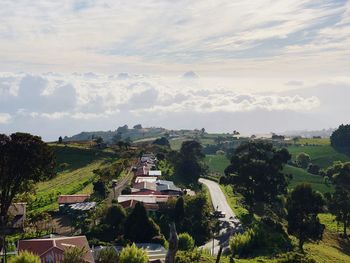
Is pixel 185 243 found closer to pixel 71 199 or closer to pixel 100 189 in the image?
pixel 71 199

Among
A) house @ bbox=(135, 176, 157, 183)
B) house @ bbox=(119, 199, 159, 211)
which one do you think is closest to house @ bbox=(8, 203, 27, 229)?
house @ bbox=(119, 199, 159, 211)

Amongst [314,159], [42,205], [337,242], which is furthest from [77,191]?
[314,159]

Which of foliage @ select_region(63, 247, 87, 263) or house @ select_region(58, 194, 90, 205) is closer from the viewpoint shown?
foliage @ select_region(63, 247, 87, 263)

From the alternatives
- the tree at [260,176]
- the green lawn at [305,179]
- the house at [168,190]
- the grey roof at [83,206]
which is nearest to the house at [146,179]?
the house at [168,190]

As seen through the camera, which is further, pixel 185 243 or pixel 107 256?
pixel 185 243

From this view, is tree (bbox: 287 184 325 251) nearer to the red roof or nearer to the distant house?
the red roof

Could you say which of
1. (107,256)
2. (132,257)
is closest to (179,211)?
(107,256)
